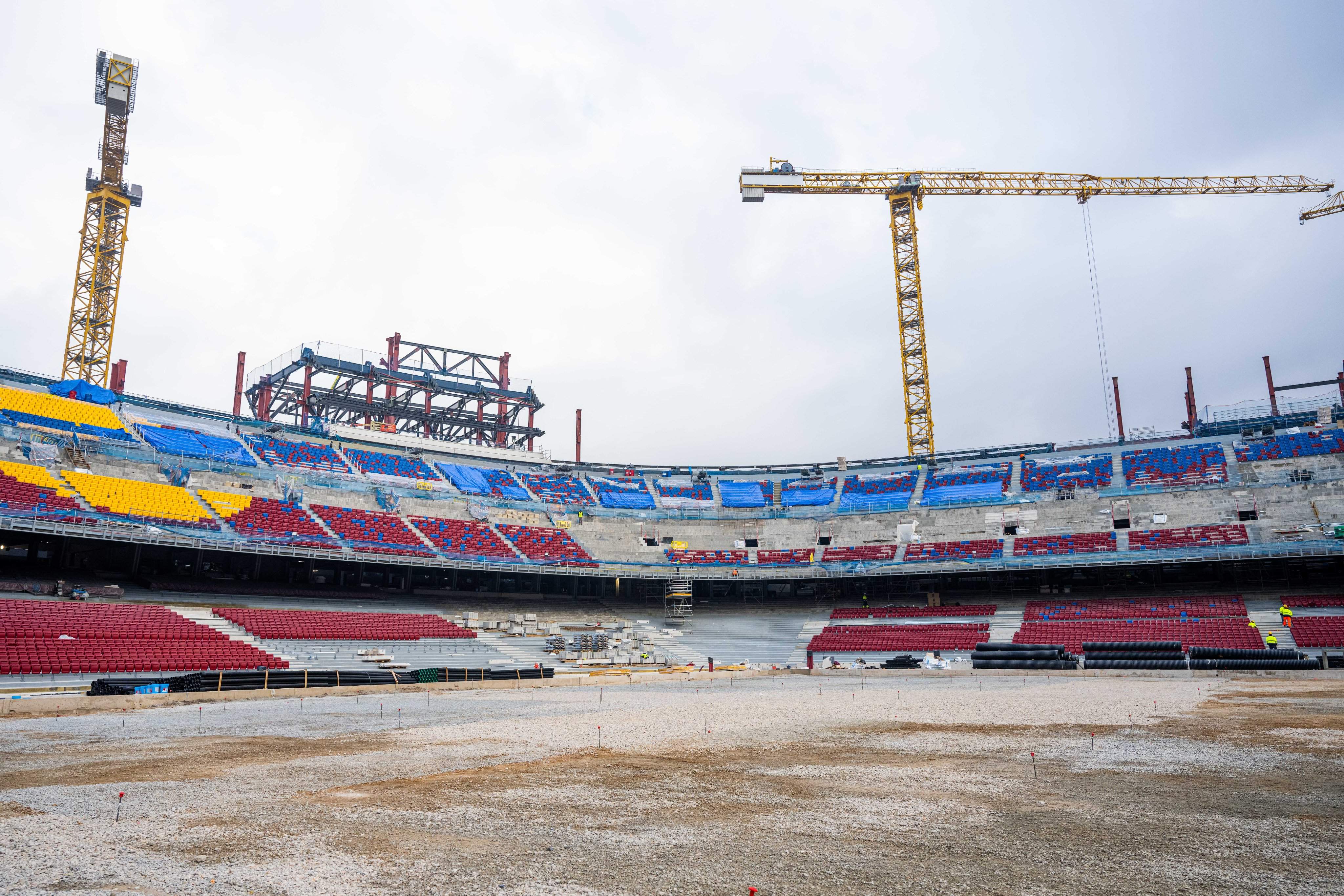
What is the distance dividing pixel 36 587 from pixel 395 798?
122 ft

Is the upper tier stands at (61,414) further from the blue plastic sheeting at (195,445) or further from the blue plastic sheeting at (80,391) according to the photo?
the blue plastic sheeting at (195,445)

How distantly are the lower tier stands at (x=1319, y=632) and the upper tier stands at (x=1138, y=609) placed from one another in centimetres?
320

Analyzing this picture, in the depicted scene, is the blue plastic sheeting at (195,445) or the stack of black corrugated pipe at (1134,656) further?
the blue plastic sheeting at (195,445)

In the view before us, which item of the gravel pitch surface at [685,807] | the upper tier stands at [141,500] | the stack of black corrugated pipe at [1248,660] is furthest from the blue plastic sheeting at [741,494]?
the gravel pitch surface at [685,807]

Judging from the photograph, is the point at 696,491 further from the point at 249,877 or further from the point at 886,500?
the point at 249,877

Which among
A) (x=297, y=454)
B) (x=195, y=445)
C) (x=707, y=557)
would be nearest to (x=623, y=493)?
(x=707, y=557)

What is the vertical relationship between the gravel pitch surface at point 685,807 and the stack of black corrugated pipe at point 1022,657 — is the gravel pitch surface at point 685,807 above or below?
above

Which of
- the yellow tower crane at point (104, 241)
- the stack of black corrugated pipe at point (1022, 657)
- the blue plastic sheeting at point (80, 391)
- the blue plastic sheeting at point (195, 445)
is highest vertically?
the yellow tower crane at point (104, 241)

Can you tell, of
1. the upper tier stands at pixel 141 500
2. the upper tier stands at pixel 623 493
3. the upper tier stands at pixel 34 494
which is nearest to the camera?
the upper tier stands at pixel 34 494

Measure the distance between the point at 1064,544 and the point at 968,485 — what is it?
1057 centimetres

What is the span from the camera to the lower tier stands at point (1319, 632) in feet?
129

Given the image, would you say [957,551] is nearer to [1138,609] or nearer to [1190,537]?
[1138,609]

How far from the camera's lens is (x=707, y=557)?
60.2m

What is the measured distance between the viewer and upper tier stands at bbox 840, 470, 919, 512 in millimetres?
62312
